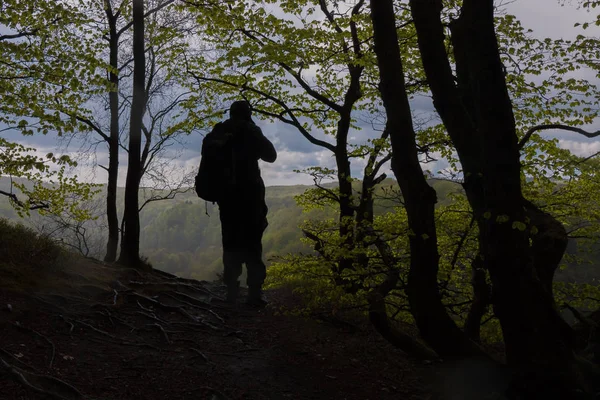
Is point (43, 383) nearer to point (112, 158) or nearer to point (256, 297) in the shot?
point (256, 297)

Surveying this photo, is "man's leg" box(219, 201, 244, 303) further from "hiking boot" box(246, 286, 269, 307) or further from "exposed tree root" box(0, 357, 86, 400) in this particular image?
"exposed tree root" box(0, 357, 86, 400)

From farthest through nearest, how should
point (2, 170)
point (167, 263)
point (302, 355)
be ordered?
point (167, 263) → point (2, 170) → point (302, 355)

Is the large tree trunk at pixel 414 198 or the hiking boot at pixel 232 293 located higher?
the large tree trunk at pixel 414 198

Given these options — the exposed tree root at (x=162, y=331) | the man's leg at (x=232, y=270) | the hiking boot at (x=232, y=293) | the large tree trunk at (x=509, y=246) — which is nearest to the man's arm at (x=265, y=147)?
the man's leg at (x=232, y=270)

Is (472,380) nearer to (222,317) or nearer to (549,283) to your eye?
(549,283)

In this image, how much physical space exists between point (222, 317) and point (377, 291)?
133 inches

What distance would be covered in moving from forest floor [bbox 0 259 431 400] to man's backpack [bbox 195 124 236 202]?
2330 mm

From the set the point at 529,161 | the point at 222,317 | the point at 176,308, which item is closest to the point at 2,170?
the point at 176,308

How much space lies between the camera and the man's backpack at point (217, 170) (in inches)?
320

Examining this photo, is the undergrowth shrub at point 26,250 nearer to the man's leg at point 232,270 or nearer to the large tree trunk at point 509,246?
the man's leg at point 232,270

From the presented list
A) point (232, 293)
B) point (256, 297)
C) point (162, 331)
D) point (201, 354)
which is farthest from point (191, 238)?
point (201, 354)

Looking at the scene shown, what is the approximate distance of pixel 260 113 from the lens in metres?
15.8

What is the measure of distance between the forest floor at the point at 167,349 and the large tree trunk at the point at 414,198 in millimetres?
892

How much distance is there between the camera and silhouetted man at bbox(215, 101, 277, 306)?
8.21 m
